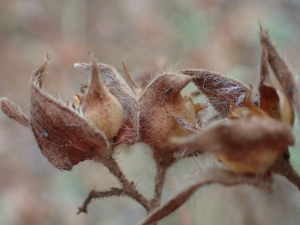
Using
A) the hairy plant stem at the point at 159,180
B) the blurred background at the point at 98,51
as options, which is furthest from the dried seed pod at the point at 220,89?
the blurred background at the point at 98,51

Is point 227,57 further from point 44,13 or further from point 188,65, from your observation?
point 44,13

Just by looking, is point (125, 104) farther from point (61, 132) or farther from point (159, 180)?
point (159, 180)

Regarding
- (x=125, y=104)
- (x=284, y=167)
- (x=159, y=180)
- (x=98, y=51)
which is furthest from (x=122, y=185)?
(x=98, y=51)

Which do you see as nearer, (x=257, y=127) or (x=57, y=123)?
(x=257, y=127)

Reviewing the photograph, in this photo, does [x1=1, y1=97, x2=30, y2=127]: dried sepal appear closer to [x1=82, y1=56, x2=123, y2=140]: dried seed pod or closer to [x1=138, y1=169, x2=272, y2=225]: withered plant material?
[x1=82, y1=56, x2=123, y2=140]: dried seed pod

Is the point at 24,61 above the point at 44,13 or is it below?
below

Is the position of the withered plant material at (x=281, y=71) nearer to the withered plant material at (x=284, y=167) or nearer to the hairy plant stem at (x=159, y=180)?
the withered plant material at (x=284, y=167)

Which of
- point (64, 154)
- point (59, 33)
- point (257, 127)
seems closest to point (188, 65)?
point (59, 33)
